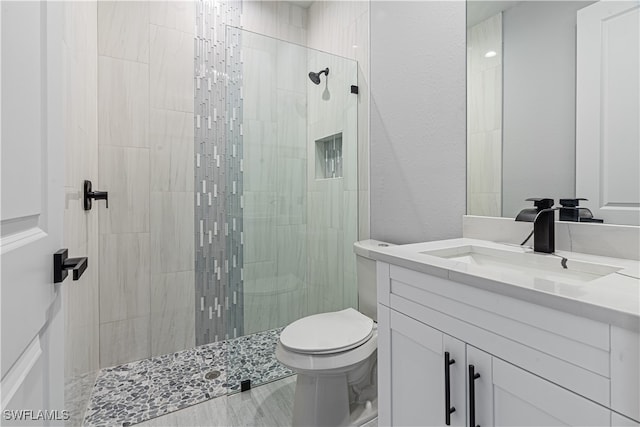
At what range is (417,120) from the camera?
59.3 inches

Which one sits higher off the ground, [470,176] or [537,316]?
[470,176]

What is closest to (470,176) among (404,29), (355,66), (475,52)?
(475,52)

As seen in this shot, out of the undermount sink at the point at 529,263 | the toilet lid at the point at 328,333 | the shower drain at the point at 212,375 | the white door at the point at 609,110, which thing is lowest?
the shower drain at the point at 212,375

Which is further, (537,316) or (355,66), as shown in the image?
(355,66)

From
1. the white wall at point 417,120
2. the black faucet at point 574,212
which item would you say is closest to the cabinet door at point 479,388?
the black faucet at point 574,212

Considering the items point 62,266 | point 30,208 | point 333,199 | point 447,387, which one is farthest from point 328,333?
point 30,208

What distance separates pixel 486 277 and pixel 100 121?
2.11m

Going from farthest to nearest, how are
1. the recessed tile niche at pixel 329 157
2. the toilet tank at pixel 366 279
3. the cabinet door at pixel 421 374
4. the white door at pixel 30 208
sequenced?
the recessed tile niche at pixel 329 157 → the toilet tank at pixel 366 279 → the cabinet door at pixel 421 374 → the white door at pixel 30 208

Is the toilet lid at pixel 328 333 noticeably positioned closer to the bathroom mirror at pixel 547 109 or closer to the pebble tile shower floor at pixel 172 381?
the pebble tile shower floor at pixel 172 381

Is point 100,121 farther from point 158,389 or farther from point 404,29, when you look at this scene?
point 404,29

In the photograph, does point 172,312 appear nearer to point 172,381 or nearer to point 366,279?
point 172,381

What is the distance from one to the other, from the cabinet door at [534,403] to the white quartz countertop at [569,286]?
0.15m

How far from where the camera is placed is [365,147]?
→ 1880 mm

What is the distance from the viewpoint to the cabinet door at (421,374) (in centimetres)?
75
